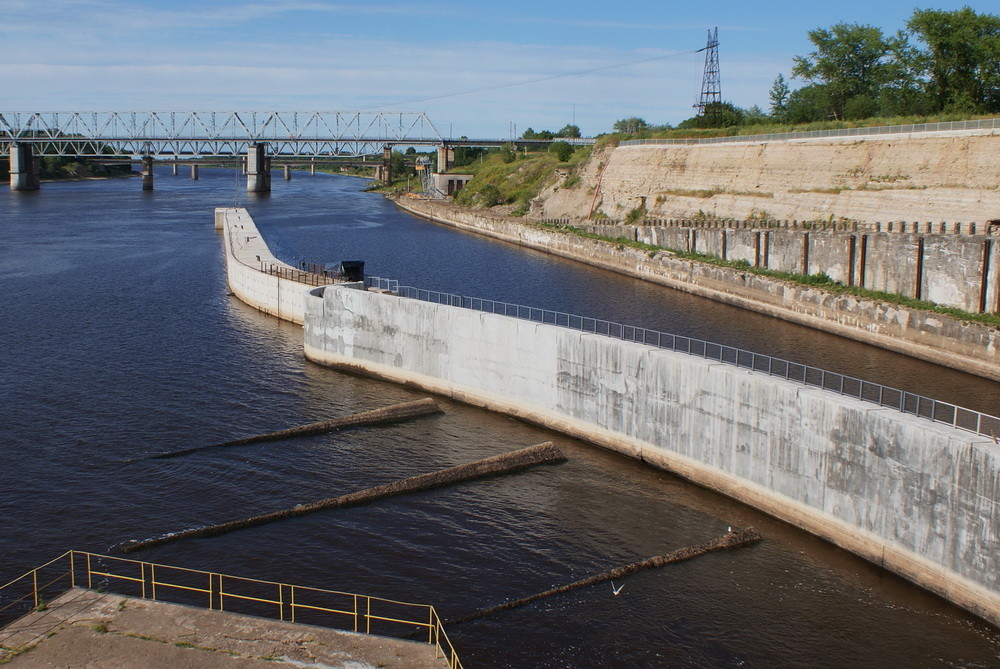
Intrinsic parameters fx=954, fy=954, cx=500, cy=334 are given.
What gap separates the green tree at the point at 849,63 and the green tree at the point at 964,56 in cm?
1083

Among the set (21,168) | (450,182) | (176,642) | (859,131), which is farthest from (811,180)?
(21,168)

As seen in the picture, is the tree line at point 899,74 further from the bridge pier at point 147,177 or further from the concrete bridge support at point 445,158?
the bridge pier at point 147,177

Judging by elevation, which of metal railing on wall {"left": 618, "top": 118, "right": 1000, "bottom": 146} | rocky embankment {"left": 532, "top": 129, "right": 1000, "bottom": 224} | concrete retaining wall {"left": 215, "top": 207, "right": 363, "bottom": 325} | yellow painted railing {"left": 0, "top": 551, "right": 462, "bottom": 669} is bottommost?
yellow painted railing {"left": 0, "top": 551, "right": 462, "bottom": 669}

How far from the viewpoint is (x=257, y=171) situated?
148 m

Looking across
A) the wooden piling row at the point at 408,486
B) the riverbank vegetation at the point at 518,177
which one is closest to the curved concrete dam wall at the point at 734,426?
the wooden piling row at the point at 408,486

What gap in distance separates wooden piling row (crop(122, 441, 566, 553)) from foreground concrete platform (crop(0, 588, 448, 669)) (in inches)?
199

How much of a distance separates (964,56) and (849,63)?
16.3 metres

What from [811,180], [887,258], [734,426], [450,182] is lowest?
[734,426]

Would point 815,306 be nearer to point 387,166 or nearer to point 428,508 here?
point 428,508

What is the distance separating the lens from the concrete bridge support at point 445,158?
153 metres

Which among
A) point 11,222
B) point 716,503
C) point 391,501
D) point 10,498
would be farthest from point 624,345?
point 11,222

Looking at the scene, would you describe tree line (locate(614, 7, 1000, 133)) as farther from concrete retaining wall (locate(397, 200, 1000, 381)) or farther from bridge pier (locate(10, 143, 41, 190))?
bridge pier (locate(10, 143, 41, 190))

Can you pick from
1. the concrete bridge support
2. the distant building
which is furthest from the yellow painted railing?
the concrete bridge support

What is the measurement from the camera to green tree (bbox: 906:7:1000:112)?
6475 centimetres
